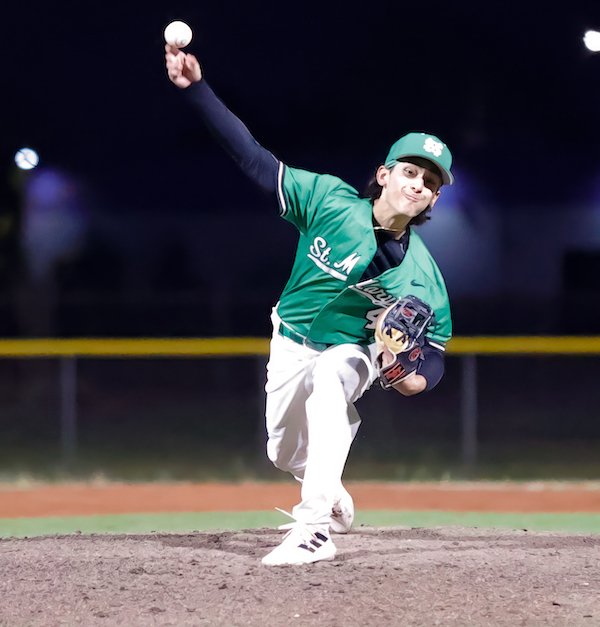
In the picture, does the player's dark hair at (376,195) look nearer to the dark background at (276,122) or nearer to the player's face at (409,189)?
the player's face at (409,189)

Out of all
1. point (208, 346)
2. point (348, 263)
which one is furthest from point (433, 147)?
point (208, 346)

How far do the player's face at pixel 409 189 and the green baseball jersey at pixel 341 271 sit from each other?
118 mm

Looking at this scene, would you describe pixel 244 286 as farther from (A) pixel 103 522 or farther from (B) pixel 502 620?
(B) pixel 502 620

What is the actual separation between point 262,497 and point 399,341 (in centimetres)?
332

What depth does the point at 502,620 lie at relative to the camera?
275cm

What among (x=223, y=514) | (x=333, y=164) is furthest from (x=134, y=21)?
(x=223, y=514)

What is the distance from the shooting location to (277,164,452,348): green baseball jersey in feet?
12.3

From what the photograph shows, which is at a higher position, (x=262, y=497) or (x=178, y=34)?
(x=178, y=34)

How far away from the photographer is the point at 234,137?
3631 millimetres

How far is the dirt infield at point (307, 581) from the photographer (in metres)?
2.79

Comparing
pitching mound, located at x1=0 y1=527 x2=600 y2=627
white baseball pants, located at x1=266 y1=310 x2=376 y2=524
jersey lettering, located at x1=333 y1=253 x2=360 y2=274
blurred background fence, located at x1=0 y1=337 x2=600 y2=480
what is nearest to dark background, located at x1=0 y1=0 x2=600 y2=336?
blurred background fence, located at x1=0 y1=337 x2=600 y2=480

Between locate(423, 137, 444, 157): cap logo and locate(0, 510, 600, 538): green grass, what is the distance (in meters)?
2.09

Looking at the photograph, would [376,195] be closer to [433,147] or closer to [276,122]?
[433,147]

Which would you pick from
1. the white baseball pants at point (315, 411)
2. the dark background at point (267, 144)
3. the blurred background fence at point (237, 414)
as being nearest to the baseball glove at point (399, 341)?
the white baseball pants at point (315, 411)
